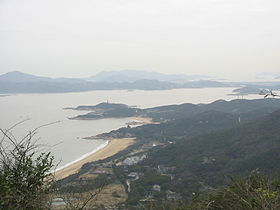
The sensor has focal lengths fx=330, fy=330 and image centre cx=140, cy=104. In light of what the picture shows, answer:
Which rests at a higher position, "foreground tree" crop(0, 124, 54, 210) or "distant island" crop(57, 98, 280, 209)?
"foreground tree" crop(0, 124, 54, 210)

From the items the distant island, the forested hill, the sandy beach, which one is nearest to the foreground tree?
the distant island

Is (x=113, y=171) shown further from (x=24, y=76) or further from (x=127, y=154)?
(x=24, y=76)

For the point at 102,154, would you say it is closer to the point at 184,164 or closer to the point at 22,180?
the point at 184,164

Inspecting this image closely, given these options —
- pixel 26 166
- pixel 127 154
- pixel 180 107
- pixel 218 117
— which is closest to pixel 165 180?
pixel 127 154

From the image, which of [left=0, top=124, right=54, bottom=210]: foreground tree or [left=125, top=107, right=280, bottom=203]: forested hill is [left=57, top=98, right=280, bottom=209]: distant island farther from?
[left=0, top=124, right=54, bottom=210]: foreground tree

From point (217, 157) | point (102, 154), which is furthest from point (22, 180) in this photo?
point (102, 154)

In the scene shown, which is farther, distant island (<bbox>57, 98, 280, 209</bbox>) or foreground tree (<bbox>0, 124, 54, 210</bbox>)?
distant island (<bbox>57, 98, 280, 209</bbox>)

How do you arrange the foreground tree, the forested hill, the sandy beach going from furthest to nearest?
the sandy beach < the forested hill < the foreground tree
